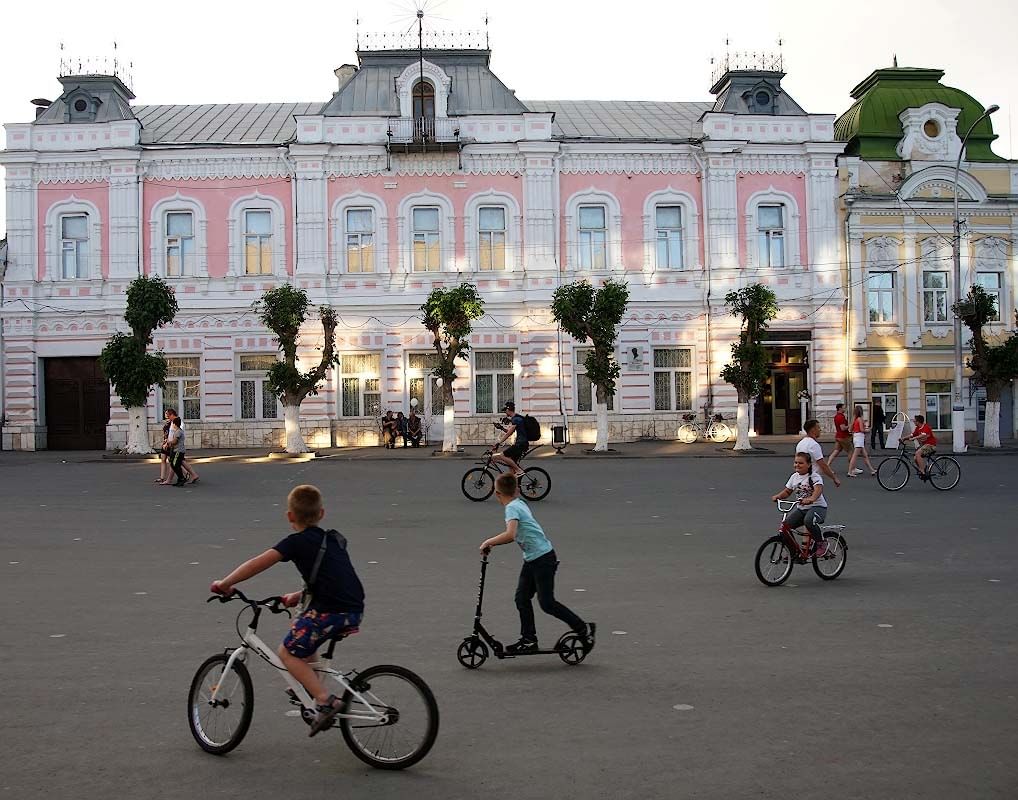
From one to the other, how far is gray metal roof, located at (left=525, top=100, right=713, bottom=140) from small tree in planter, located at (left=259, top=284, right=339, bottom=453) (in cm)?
1237

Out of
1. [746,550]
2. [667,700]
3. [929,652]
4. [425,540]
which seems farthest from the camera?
[425,540]

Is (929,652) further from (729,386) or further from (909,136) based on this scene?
(909,136)

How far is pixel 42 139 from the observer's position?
120 feet

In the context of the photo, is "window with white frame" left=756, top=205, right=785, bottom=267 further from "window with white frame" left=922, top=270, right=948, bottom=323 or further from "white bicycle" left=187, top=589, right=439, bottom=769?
"white bicycle" left=187, top=589, right=439, bottom=769

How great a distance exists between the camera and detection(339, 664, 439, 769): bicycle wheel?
5.54 m

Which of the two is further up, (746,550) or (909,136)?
(909,136)

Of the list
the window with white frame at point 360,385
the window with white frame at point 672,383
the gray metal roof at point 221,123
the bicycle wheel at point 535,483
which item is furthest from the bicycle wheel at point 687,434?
the gray metal roof at point 221,123

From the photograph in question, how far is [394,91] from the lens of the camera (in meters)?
37.8

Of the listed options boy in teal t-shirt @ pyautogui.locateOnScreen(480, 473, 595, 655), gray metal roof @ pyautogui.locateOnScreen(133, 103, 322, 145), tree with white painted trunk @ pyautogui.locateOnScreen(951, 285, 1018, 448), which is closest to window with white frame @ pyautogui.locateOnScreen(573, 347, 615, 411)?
tree with white painted trunk @ pyautogui.locateOnScreen(951, 285, 1018, 448)

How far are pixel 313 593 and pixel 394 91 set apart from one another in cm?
3482

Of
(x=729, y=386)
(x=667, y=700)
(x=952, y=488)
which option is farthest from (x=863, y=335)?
(x=667, y=700)

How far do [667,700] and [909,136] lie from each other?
120 feet

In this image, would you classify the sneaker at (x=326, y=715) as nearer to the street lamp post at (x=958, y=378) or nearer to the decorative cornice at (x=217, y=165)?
the street lamp post at (x=958, y=378)

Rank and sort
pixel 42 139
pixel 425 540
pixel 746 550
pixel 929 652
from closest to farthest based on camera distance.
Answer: pixel 929 652, pixel 746 550, pixel 425 540, pixel 42 139
